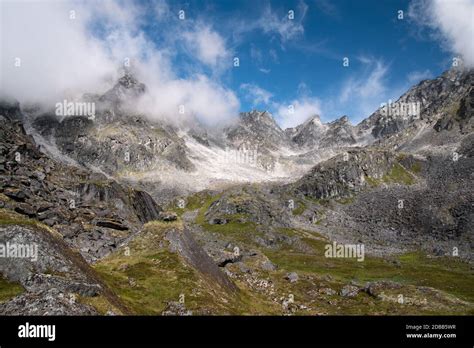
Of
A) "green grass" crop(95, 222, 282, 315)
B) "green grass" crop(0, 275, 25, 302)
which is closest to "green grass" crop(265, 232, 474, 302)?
"green grass" crop(95, 222, 282, 315)

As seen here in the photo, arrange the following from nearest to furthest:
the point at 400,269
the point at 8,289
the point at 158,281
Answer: the point at 8,289
the point at 158,281
the point at 400,269

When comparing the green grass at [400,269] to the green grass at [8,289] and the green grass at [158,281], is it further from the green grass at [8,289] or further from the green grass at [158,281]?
the green grass at [8,289]

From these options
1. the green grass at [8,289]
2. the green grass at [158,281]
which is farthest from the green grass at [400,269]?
the green grass at [8,289]

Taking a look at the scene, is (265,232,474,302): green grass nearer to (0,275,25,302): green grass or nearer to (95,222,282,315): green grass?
(95,222,282,315): green grass

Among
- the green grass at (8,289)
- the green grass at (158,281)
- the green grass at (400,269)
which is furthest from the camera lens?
the green grass at (400,269)

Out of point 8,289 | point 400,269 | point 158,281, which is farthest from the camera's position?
point 400,269

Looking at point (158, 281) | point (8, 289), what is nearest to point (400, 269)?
point (158, 281)

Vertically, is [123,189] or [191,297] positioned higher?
[123,189]

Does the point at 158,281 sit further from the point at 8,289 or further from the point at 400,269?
the point at 400,269

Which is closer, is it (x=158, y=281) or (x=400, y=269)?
(x=158, y=281)
